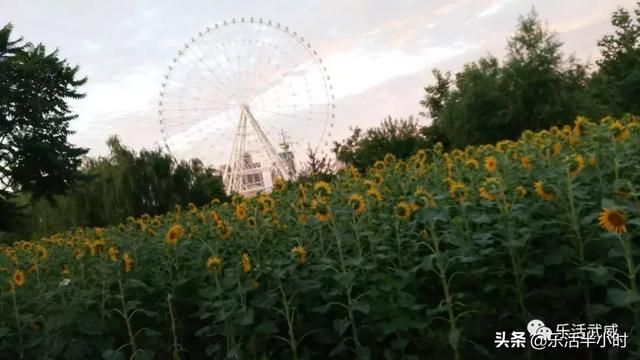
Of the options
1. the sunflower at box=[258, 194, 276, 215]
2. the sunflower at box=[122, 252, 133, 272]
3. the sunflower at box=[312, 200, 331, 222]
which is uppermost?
the sunflower at box=[258, 194, 276, 215]

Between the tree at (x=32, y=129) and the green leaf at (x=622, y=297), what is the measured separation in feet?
55.1

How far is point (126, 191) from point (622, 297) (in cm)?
2577

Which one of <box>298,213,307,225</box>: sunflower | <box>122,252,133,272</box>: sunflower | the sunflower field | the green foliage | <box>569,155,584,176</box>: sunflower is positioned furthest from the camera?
the green foliage

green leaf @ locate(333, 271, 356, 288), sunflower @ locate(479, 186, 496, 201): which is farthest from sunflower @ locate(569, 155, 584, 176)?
green leaf @ locate(333, 271, 356, 288)

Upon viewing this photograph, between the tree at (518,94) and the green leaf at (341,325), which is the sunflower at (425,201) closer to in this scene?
the green leaf at (341,325)

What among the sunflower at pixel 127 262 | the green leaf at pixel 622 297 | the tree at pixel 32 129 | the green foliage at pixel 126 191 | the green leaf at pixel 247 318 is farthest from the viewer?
the green foliage at pixel 126 191

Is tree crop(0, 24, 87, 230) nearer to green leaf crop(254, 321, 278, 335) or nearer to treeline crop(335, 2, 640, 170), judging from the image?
treeline crop(335, 2, 640, 170)

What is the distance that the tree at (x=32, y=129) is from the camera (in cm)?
1708

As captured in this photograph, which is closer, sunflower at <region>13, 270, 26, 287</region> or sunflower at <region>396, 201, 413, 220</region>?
sunflower at <region>396, 201, 413, 220</region>

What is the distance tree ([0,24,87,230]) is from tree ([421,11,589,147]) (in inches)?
604

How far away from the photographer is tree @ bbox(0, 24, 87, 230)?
1708 centimetres

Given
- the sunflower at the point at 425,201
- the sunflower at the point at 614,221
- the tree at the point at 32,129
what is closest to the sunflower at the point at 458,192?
the sunflower at the point at 425,201

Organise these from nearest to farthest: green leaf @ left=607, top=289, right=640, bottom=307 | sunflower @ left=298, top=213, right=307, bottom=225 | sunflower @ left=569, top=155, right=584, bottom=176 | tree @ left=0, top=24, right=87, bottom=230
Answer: green leaf @ left=607, top=289, right=640, bottom=307 → sunflower @ left=569, top=155, right=584, bottom=176 → sunflower @ left=298, top=213, right=307, bottom=225 → tree @ left=0, top=24, right=87, bottom=230

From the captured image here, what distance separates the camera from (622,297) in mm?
2035
